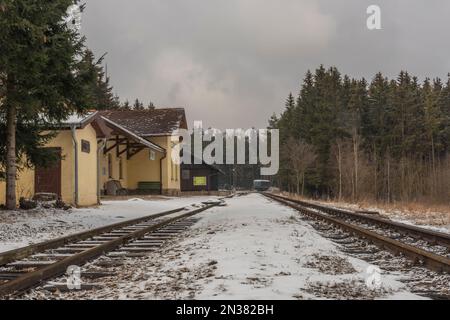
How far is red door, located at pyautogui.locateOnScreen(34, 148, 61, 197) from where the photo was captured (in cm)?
2294

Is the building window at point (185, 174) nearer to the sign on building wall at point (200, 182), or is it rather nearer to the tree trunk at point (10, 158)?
the sign on building wall at point (200, 182)

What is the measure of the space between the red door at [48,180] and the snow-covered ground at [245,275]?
50.1 feet

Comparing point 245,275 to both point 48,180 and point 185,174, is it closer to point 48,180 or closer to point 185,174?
point 48,180

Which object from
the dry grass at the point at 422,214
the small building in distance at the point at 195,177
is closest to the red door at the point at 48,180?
the dry grass at the point at 422,214

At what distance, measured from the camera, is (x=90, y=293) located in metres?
5.38

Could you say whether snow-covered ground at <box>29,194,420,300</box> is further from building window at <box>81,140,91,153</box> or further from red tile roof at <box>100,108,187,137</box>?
red tile roof at <box>100,108,187,137</box>

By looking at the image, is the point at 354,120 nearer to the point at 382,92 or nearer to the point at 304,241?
the point at 382,92

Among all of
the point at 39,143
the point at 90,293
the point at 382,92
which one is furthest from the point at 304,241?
the point at 382,92

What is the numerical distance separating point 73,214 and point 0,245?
25.3 feet

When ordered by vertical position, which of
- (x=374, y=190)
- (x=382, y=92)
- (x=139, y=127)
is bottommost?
(x=374, y=190)

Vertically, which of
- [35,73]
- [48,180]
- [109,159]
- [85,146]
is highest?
[35,73]

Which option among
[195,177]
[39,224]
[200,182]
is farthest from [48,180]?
[195,177]

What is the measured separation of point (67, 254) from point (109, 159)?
29.9 metres

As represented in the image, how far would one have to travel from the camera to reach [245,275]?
5.79 meters
